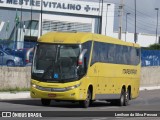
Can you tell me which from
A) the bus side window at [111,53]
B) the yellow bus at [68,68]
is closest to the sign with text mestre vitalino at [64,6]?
the bus side window at [111,53]

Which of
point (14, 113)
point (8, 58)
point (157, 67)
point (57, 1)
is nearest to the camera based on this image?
point (14, 113)

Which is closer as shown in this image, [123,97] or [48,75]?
[48,75]

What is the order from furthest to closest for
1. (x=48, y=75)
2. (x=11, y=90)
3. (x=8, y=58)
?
(x=8, y=58), (x=11, y=90), (x=48, y=75)

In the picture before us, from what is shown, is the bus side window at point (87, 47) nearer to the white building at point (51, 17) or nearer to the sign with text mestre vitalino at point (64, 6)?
the white building at point (51, 17)

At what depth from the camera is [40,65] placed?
26078mm

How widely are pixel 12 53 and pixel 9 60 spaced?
4.46ft

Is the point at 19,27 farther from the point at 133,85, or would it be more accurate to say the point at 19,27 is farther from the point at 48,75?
the point at 48,75

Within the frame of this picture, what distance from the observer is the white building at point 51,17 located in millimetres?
93875

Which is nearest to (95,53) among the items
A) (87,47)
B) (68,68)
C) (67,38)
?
(87,47)

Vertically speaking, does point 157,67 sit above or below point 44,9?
below

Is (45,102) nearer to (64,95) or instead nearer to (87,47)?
(64,95)

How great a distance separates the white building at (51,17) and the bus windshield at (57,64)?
6458 cm

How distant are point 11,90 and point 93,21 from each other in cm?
6689

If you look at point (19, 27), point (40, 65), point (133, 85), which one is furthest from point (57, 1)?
point (40, 65)
